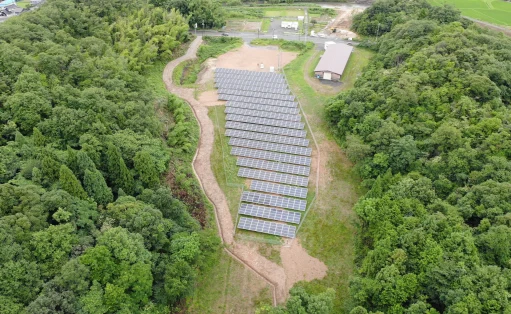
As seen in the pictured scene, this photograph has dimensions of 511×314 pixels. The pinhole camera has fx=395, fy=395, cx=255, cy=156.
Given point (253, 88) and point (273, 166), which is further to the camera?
point (253, 88)

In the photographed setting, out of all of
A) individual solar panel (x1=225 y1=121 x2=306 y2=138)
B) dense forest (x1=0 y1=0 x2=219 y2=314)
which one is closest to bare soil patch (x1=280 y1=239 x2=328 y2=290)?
dense forest (x1=0 y1=0 x2=219 y2=314)

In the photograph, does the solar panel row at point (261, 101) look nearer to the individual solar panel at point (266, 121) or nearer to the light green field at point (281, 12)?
the individual solar panel at point (266, 121)

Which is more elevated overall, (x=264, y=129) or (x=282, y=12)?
(x=282, y=12)

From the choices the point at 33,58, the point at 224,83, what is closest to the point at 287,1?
the point at 224,83

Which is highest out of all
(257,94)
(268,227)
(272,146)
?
(257,94)

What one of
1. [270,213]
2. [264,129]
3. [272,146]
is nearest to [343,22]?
[264,129]

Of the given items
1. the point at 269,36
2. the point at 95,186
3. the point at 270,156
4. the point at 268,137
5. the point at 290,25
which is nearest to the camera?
the point at 95,186

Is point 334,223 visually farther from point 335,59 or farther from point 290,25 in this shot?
point 290,25

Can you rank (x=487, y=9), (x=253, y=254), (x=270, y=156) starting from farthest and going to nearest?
(x=487, y=9) < (x=270, y=156) < (x=253, y=254)

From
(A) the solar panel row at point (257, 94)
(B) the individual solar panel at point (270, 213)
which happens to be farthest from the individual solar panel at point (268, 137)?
(B) the individual solar panel at point (270, 213)
